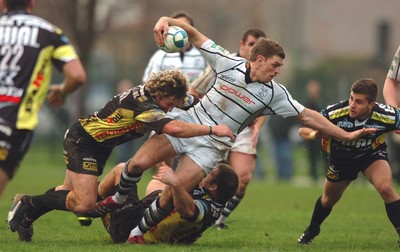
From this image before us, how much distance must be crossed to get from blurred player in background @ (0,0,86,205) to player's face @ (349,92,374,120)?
300cm

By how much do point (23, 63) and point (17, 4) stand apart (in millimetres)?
467

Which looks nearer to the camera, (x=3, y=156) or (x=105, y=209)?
(x=3, y=156)

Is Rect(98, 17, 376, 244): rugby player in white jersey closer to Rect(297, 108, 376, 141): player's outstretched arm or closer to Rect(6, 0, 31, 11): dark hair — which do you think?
Rect(297, 108, 376, 141): player's outstretched arm

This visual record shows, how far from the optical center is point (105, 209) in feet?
31.4

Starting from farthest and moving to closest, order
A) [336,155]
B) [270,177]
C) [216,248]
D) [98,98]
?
[98,98] < [270,177] < [336,155] < [216,248]

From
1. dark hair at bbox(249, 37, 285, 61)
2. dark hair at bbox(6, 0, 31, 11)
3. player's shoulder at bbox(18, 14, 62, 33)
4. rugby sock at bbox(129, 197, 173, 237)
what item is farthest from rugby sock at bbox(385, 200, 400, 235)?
dark hair at bbox(6, 0, 31, 11)

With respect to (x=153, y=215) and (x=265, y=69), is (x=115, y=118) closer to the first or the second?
(x=153, y=215)

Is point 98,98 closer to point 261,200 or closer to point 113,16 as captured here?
point 113,16

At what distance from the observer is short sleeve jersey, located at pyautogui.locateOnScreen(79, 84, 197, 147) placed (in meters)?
9.18

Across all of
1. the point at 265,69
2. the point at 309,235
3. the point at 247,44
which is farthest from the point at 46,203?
the point at 247,44

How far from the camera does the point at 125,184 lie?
945cm

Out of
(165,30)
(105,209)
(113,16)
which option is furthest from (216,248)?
(113,16)

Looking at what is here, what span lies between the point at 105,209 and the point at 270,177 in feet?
54.2

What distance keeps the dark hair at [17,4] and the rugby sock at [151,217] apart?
2.46 metres
